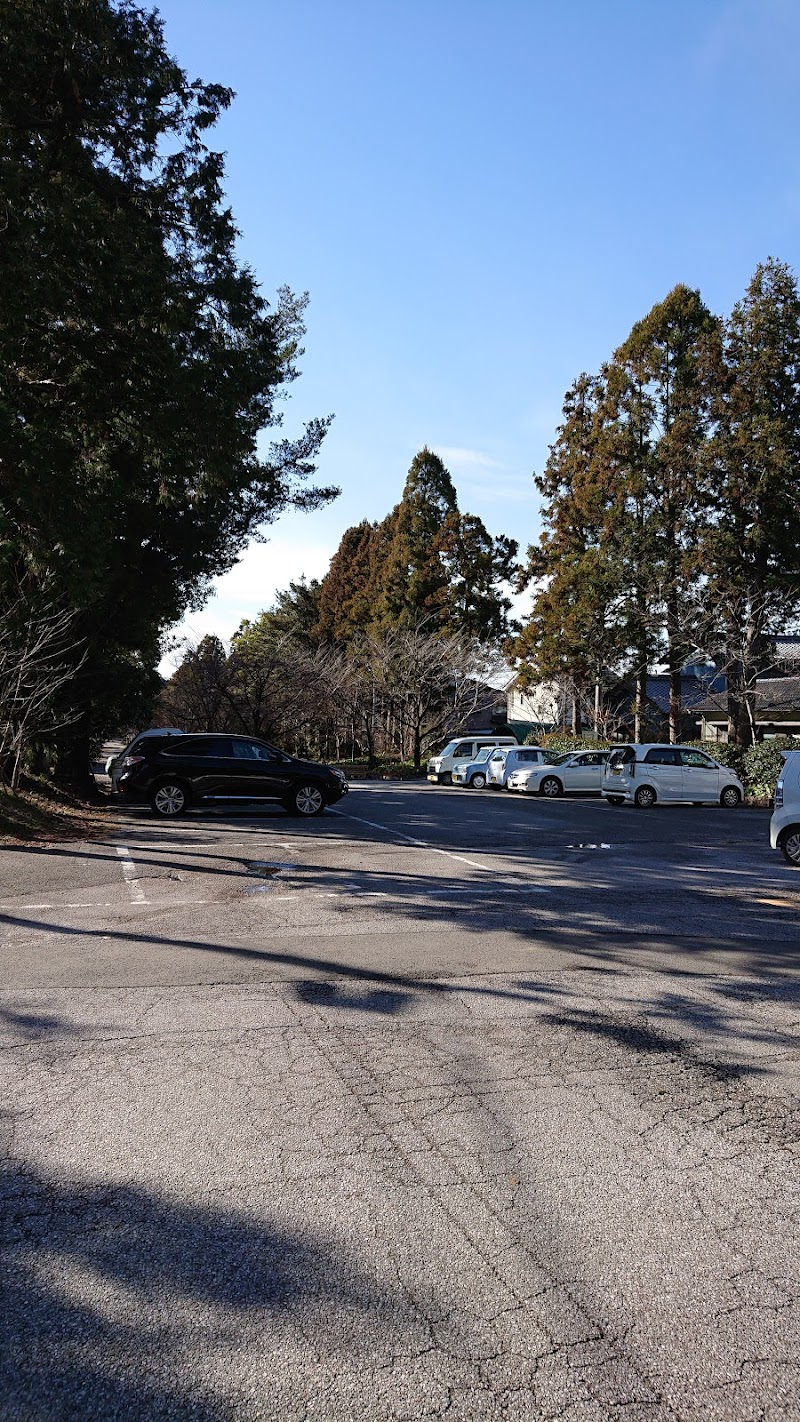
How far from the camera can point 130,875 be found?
1139 centimetres

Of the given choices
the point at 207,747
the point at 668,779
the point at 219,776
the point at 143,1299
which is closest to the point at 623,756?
the point at 668,779

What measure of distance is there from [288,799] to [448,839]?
486 cm

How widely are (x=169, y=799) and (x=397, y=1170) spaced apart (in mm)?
15799

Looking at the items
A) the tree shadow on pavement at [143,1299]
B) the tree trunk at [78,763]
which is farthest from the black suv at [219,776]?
the tree shadow on pavement at [143,1299]

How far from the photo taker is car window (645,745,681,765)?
993 inches

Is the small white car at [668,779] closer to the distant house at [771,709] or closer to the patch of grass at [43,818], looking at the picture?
the distant house at [771,709]

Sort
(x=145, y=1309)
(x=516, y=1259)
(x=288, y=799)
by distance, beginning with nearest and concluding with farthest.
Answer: (x=145, y=1309) < (x=516, y=1259) < (x=288, y=799)

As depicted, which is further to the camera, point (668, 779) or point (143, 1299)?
point (668, 779)

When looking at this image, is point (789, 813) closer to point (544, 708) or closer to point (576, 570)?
point (576, 570)

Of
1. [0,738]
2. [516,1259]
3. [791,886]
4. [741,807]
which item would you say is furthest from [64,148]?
[741,807]

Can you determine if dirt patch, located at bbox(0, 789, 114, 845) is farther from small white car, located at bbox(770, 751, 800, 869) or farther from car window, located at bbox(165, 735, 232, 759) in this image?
small white car, located at bbox(770, 751, 800, 869)

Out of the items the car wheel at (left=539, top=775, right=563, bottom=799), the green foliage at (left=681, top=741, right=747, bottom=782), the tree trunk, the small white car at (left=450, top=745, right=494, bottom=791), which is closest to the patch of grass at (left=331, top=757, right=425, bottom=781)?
the small white car at (left=450, top=745, right=494, bottom=791)

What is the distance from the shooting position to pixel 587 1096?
4621 mm

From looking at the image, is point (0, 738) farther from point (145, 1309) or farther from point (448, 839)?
point (145, 1309)
